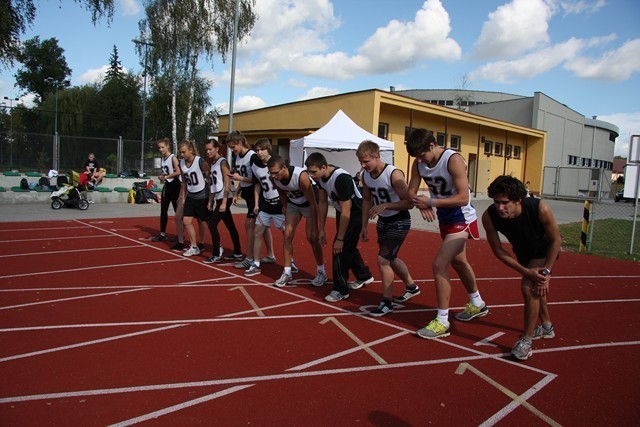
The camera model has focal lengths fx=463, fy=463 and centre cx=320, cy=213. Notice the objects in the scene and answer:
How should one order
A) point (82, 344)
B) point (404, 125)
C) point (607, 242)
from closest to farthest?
point (82, 344) → point (607, 242) → point (404, 125)

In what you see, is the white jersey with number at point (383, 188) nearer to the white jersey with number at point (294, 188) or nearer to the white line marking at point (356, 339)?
the white jersey with number at point (294, 188)

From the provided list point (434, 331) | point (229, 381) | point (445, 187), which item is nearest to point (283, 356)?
point (229, 381)

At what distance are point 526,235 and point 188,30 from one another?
29.1m

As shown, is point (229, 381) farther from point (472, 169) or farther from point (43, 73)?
point (43, 73)

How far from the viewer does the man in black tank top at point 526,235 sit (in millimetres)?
3893

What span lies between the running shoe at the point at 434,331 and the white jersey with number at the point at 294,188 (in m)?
2.51

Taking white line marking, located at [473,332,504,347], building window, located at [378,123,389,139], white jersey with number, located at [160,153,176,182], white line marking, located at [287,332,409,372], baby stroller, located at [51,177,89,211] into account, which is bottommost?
white line marking, located at [287,332,409,372]

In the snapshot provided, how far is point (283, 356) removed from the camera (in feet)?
13.4

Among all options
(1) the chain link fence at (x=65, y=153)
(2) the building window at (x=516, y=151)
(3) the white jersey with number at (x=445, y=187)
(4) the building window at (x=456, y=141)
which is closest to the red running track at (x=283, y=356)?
(3) the white jersey with number at (x=445, y=187)

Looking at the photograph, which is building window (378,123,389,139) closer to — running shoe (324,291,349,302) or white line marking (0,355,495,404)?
running shoe (324,291,349,302)

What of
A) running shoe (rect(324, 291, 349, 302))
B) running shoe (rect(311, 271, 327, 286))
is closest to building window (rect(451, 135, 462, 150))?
running shoe (rect(311, 271, 327, 286))

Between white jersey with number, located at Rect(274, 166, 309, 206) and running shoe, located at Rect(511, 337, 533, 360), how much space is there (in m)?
3.25

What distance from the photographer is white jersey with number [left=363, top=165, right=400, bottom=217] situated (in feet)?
16.8

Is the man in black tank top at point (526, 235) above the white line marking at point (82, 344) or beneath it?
above
